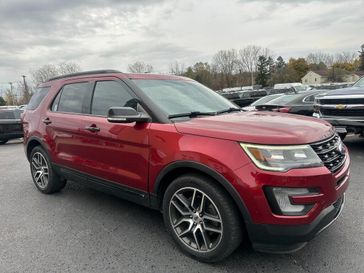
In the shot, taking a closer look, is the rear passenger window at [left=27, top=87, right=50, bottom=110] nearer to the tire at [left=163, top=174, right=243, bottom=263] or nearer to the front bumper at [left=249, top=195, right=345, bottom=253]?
the tire at [left=163, top=174, right=243, bottom=263]

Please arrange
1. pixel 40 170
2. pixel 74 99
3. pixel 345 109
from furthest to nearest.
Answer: pixel 345 109 → pixel 40 170 → pixel 74 99

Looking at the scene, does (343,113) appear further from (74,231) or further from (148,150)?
(74,231)

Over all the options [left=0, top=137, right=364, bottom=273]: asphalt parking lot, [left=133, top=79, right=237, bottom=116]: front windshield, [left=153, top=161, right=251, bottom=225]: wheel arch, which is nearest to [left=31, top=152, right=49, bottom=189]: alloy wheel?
[left=0, top=137, right=364, bottom=273]: asphalt parking lot

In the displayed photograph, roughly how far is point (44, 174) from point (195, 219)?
3.11 m

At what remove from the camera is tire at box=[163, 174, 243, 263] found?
2850mm

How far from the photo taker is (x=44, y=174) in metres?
5.25

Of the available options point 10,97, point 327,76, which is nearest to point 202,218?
point 10,97

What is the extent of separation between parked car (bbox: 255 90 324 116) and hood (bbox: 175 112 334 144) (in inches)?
237

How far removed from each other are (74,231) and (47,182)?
62.9 inches

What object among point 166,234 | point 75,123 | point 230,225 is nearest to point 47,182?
point 75,123

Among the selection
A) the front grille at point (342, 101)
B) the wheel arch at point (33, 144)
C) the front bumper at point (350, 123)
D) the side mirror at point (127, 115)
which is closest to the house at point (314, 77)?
the front grille at point (342, 101)

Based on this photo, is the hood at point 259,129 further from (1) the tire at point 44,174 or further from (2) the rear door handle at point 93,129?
(1) the tire at point 44,174

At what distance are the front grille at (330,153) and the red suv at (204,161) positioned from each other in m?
0.01

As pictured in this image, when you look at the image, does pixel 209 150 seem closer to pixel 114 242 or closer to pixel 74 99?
pixel 114 242
